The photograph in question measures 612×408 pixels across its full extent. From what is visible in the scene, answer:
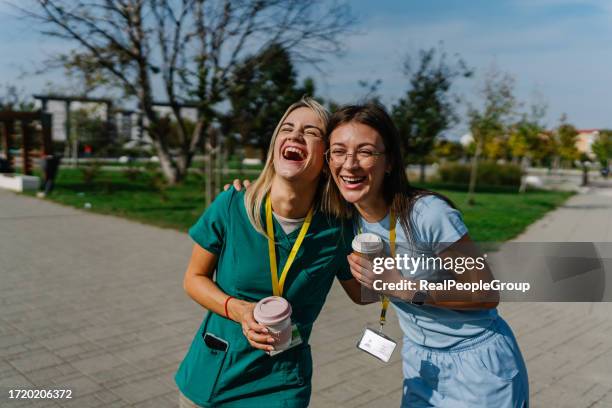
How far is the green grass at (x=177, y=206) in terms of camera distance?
38.0 ft

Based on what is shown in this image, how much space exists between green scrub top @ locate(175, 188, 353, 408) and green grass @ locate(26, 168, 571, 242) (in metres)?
8.49

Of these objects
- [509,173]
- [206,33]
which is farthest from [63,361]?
[509,173]

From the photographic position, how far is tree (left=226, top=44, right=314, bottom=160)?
20.7m

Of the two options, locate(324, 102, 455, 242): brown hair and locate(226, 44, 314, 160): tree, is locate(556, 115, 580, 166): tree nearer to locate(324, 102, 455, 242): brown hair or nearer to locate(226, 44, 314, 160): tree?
locate(226, 44, 314, 160): tree

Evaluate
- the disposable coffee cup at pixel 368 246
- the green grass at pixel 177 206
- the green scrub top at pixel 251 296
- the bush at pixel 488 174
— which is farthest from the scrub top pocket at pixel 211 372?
the bush at pixel 488 174

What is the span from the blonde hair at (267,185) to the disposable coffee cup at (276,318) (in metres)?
0.32

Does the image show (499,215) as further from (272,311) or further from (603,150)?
(603,150)

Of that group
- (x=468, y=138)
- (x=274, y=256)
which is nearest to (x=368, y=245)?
(x=274, y=256)

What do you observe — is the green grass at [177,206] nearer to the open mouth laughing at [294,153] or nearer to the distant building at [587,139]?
the open mouth laughing at [294,153]

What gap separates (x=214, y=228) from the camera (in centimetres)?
198

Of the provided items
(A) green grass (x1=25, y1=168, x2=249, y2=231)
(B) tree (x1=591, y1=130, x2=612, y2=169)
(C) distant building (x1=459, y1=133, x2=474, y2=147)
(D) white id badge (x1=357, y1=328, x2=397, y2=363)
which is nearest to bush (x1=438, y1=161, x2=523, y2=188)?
(C) distant building (x1=459, y1=133, x2=474, y2=147)

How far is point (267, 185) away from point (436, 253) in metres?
0.68

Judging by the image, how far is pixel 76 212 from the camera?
13.1 m

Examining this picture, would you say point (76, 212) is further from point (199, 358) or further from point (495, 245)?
point (199, 358)
